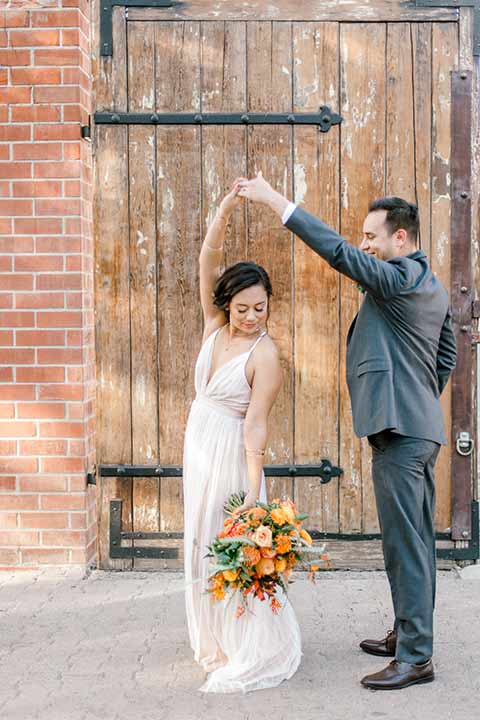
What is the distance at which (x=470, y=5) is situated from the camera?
5.32m

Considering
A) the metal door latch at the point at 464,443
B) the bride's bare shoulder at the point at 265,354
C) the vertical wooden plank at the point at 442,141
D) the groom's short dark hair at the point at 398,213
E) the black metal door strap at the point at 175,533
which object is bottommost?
the black metal door strap at the point at 175,533

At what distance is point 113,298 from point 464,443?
204 centimetres

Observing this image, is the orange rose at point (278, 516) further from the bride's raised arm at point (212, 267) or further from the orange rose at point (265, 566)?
the bride's raised arm at point (212, 267)

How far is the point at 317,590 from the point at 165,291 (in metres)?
1.76

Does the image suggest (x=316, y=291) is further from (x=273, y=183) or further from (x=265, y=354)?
(x=265, y=354)

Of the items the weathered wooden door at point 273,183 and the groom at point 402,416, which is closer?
the groom at point 402,416

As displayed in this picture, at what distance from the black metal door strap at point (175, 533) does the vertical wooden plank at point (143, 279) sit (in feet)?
0.16

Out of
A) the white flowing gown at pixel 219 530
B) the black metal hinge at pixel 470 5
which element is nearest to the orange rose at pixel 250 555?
the white flowing gown at pixel 219 530

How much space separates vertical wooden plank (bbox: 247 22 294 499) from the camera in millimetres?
5305

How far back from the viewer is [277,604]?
375 centimetres

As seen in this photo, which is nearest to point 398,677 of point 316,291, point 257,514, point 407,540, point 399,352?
point 407,540

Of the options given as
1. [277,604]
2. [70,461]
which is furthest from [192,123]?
[277,604]

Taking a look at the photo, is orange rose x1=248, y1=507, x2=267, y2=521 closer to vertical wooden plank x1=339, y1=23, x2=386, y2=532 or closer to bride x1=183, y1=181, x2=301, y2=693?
bride x1=183, y1=181, x2=301, y2=693

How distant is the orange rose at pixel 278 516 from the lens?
3732 mm
